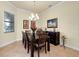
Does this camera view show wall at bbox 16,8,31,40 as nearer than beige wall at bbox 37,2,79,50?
No

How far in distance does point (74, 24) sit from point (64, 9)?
3.88ft

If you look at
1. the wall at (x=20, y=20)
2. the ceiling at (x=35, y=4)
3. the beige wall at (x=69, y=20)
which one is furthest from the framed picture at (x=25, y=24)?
the beige wall at (x=69, y=20)

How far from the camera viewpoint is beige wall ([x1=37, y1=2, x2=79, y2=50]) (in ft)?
14.5

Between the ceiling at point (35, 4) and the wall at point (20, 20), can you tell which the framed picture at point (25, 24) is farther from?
the ceiling at point (35, 4)

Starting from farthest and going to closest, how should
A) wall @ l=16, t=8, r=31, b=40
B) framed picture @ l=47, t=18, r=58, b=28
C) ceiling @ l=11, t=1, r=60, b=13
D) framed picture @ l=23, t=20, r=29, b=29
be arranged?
framed picture @ l=23, t=20, r=29, b=29 < wall @ l=16, t=8, r=31, b=40 < framed picture @ l=47, t=18, r=58, b=28 < ceiling @ l=11, t=1, r=60, b=13

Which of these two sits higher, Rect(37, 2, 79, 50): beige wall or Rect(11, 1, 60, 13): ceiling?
Rect(11, 1, 60, 13): ceiling

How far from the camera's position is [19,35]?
7562 mm

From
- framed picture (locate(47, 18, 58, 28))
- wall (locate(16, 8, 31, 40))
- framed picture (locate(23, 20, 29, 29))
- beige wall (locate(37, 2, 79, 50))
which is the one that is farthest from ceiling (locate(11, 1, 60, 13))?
framed picture (locate(23, 20, 29, 29))

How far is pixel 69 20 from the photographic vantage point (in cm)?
482

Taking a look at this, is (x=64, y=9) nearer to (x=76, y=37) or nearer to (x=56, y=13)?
(x=56, y=13)

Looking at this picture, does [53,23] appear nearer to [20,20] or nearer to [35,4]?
[35,4]

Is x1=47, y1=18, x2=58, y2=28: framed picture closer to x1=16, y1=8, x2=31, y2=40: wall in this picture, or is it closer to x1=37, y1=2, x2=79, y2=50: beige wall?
x1=37, y1=2, x2=79, y2=50: beige wall

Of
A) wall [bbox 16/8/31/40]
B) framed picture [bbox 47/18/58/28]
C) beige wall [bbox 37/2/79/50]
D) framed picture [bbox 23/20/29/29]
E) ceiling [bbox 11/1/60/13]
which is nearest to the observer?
beige wall [bbox 37/2/79/50]

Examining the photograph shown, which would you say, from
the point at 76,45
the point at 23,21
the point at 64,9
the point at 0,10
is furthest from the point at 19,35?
the point at 76,45
